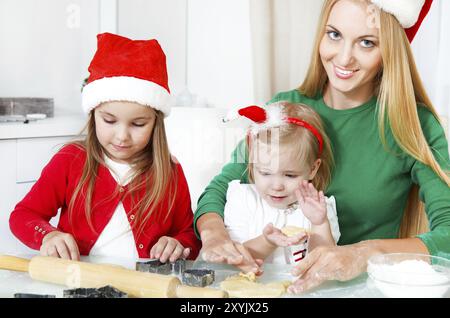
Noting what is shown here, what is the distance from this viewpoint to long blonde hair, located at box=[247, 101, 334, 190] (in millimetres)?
817

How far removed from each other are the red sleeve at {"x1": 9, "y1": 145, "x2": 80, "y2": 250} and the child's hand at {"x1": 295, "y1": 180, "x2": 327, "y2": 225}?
0.33 metres

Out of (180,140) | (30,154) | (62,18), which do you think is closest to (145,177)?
(30,154)

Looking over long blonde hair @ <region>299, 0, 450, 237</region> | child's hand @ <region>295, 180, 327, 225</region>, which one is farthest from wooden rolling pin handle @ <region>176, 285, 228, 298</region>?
long blonde hair @ <region>299, 0, 450, 237</region>

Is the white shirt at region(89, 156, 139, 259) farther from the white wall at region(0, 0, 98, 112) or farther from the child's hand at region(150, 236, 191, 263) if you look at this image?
the white wall at region(0, 0, 98, 112)

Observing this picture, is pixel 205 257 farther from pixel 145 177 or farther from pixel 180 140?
pixel 180 140

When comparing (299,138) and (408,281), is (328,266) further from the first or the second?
(299,138)

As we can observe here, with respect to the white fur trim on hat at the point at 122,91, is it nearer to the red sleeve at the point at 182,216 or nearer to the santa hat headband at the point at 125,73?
the santa hat headband at the point at 125,73

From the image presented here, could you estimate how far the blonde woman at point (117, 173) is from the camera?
0.79m

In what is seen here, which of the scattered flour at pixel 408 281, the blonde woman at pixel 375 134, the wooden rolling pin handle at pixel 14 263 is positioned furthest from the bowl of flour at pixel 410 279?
the wooden rolling pin handle at pixel 14 263

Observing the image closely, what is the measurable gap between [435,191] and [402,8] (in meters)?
0.25

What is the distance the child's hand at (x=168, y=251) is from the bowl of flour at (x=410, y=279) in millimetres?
240

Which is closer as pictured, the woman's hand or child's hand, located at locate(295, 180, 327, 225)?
the woman's hand

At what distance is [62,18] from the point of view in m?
1.25

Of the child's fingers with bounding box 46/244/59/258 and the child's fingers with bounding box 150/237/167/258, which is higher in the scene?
the child's fingers with bounding box 46/244/59/258
